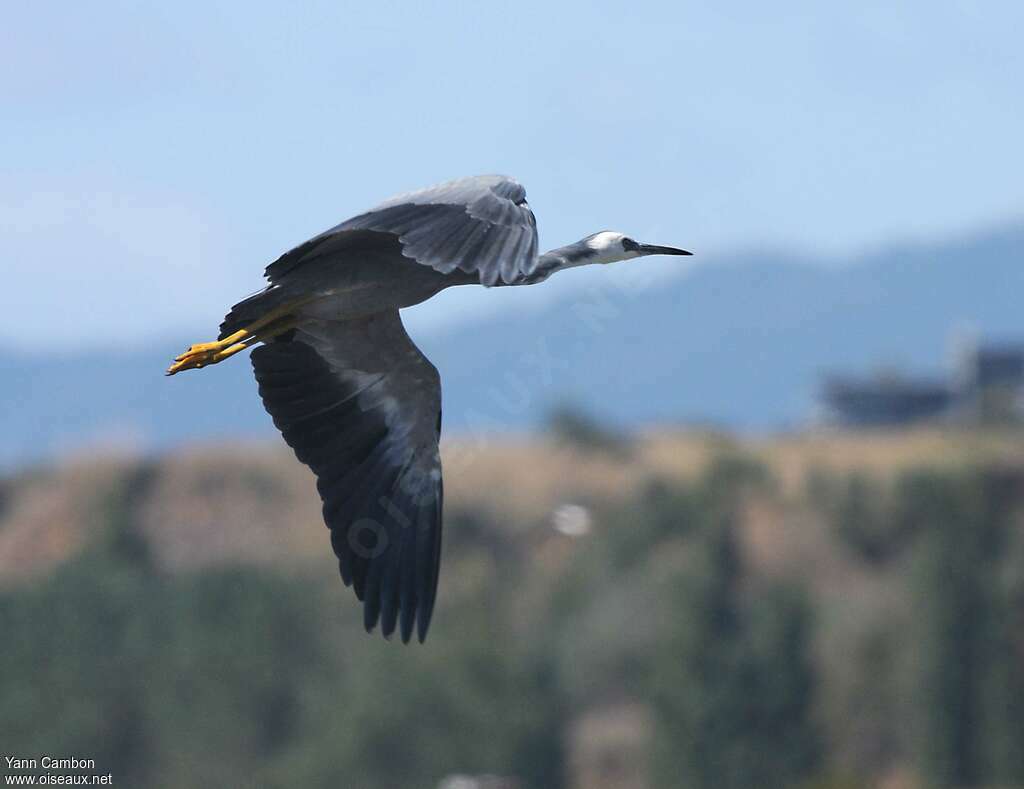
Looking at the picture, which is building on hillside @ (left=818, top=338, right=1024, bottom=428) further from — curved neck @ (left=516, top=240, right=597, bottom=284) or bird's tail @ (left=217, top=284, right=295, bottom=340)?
bird's tail @ (left=217, top=284, right=295, bottom=340)

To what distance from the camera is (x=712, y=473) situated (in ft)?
213

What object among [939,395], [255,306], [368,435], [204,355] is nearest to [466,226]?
[255,306]

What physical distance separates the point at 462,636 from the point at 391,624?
40.6 metres

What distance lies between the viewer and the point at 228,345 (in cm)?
1399

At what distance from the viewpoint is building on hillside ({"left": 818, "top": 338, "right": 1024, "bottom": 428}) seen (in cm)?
7769

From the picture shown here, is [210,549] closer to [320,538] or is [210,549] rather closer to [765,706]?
[320,538]

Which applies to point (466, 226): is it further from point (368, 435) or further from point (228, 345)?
point (368, 435)

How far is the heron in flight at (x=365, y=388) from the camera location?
44.0 ft

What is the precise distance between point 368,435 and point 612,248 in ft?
7.18

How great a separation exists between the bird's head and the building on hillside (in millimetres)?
61298

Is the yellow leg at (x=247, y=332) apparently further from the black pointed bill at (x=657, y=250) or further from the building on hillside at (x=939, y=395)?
the building on hillside at (x=939, y=395)

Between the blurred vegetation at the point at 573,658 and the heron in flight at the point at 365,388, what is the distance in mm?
37861

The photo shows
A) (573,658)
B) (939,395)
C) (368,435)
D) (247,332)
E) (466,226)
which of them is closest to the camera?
(466,226)

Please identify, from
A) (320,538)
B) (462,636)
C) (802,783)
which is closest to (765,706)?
(802,783)
